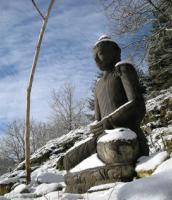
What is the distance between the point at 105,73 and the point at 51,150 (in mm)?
7692

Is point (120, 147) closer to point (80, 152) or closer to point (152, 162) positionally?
point (152, 162)

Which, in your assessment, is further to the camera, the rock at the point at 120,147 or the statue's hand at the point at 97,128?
the statue's hand at the point at 97,128

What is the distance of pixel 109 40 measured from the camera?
21.0ft

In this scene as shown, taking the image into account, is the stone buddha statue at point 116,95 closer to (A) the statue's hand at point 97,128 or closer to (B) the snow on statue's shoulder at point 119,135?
(A) the statue's hand at point 97,128

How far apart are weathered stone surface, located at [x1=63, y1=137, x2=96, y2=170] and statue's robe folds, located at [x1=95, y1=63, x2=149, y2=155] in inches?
13.9

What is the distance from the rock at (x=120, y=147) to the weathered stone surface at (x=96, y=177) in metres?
0.12

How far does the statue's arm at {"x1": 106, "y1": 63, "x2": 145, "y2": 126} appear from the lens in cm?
559

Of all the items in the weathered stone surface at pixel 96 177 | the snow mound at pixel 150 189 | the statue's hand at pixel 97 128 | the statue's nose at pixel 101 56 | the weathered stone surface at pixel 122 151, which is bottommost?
the weathered stone surface at pixel 96 177

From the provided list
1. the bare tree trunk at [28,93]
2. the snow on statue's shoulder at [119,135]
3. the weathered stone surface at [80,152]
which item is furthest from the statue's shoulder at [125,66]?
the bare tree trunk at [28,93]

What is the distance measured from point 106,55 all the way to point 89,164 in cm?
195

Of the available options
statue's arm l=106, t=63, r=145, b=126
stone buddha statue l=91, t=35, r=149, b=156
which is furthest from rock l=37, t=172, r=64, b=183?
statue's arm l=106, t=63, r=145, b=126

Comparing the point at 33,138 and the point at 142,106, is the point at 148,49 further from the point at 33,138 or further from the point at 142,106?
the point at 33,138

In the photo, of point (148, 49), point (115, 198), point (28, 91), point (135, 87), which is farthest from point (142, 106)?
point (148, 49)

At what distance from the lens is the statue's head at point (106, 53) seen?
636 centimetres
